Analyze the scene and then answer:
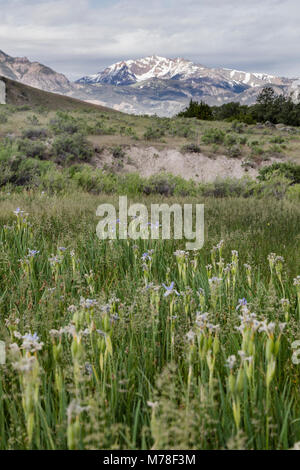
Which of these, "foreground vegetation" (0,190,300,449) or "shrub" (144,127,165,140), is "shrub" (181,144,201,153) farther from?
"foreground vegetation" (0,190,300,449)

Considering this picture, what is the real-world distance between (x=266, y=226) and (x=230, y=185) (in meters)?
5.21

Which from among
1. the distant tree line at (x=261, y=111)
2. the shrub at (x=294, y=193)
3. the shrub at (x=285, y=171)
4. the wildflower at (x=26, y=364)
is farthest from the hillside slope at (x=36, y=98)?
the wildflower at (x=26, y=364)

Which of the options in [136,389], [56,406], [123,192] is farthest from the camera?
[123,192]

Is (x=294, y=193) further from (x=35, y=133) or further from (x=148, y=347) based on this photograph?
(x=35, y=133)

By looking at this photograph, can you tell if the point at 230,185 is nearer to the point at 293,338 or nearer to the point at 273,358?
the point at 293,338

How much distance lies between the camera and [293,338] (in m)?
2.40

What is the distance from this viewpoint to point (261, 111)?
41875mm

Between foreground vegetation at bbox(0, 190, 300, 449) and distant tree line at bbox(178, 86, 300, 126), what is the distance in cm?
3423

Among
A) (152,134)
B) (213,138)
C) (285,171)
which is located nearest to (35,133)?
(152,134)

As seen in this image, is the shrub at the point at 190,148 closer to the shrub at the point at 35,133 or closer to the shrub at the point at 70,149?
the shrub at the point at 70,149

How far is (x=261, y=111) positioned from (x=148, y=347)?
43.9m

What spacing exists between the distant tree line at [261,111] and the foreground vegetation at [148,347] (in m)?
34.2

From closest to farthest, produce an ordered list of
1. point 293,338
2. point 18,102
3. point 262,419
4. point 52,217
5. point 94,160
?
point 262,419
point 293,338
point 52,217
point 94,160
point 18,102
